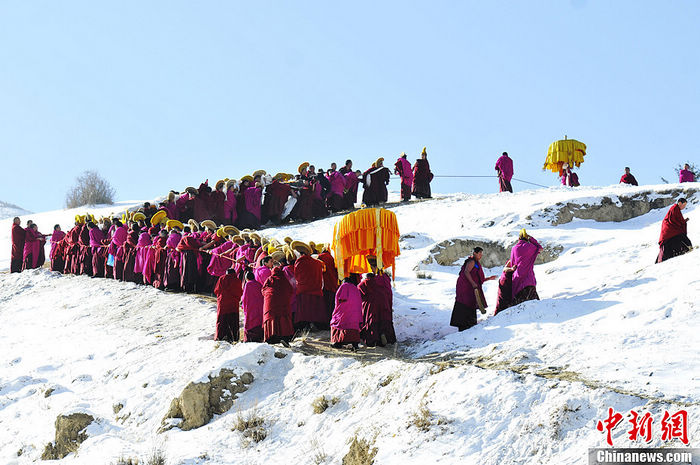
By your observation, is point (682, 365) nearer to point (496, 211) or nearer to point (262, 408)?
point (262, 408)

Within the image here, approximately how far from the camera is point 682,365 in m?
7.84

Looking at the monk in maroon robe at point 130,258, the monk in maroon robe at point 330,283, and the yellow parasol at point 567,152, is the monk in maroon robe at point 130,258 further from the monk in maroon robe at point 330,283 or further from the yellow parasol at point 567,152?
the yellow parasol at point 567,152

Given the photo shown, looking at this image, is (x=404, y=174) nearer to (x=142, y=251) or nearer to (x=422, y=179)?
(x=422, y=179)

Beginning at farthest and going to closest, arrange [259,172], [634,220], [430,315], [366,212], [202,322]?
[259,172], [634,220], [202,322], [430,315], [366,212]

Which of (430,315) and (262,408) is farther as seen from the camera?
(430,315)

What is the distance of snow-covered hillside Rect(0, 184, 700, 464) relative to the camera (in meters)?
7.24

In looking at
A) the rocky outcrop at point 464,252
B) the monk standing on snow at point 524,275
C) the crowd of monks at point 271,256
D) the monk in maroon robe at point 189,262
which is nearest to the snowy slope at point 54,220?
the crowd of monks at point 271,256

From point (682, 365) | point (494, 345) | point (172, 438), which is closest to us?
point (682, 365)

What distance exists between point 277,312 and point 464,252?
277 inches

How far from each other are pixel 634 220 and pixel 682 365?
10661 millimetres

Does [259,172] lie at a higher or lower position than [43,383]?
higher

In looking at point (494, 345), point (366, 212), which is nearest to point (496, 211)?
point (366, 212)

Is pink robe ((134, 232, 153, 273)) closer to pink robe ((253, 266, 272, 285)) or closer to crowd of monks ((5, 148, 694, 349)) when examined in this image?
crowd of monks ((5, 148, 694, 349))

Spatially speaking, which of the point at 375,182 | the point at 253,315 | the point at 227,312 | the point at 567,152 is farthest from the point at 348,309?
the point at 375,182
